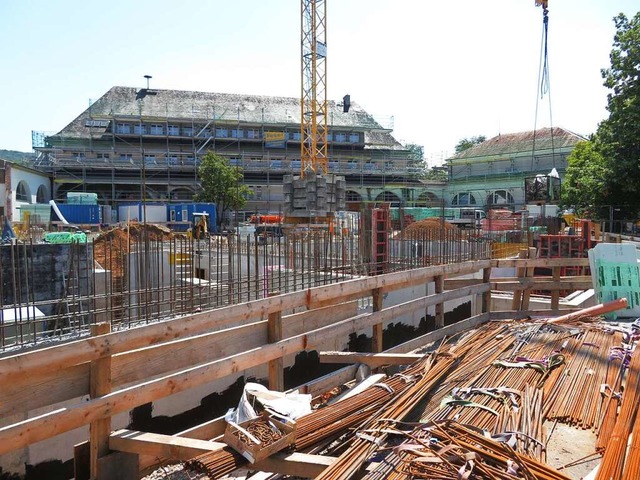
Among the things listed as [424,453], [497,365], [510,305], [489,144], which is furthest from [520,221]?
[489,144]

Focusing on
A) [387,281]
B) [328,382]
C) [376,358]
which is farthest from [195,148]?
[328,382]

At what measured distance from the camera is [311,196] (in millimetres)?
26531

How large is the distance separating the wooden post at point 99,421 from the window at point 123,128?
52704 millimetres

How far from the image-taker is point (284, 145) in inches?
2221

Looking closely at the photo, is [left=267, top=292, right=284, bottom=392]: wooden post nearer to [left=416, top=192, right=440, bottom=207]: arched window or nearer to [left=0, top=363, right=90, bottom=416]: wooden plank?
[left=0, top=363, right=90, bottom=416]: wooden plank

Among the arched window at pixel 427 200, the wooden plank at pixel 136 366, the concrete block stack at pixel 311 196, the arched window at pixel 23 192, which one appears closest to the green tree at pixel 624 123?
the concrete block stack at pixel 311 196

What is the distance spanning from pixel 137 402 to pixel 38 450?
1827mm

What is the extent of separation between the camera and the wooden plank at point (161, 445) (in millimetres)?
3475

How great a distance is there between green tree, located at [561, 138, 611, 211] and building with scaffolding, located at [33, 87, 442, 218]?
65.5ft

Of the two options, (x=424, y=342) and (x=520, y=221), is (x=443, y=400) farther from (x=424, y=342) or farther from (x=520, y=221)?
(x=520, y=221)

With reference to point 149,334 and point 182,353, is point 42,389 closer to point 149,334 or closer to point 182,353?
point 149,334

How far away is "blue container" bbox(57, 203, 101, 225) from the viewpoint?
3512cm

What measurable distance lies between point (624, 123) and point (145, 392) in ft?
81.3

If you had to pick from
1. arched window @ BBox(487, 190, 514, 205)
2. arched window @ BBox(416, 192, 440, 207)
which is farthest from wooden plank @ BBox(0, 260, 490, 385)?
arched window @ BBox(416, 192, 440, 207)
